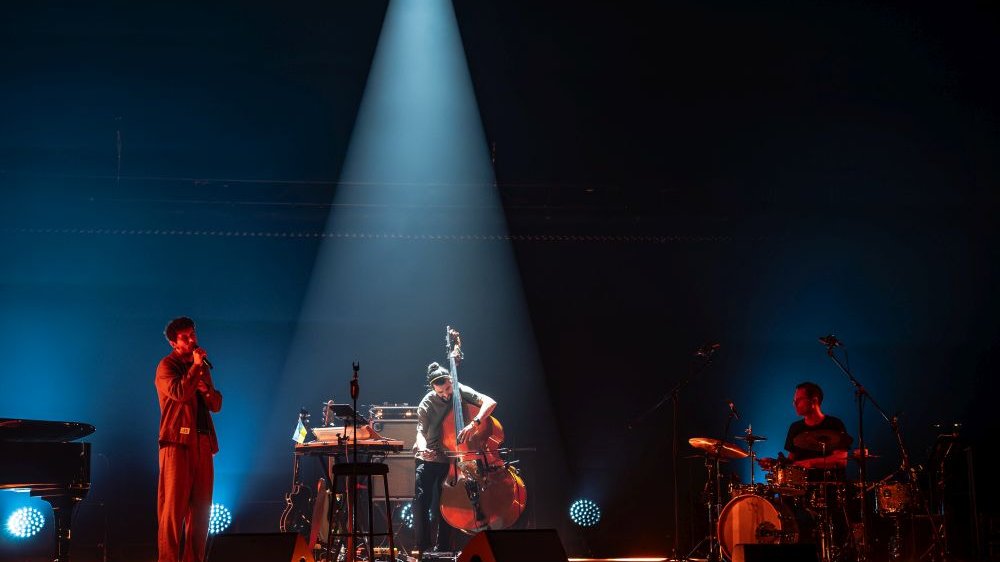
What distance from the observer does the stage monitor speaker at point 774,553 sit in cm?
484

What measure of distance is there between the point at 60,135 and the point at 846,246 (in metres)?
8.71

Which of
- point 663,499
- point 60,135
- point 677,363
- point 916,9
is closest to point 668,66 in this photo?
point 916,9

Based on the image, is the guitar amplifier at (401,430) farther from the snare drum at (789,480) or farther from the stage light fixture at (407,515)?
the snare drum at (789,480)

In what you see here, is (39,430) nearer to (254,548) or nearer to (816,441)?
(254,548)

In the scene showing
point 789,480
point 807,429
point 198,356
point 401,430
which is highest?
point 198,356

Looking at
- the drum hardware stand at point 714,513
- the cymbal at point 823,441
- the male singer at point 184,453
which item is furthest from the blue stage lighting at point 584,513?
the male singer at point 184,453

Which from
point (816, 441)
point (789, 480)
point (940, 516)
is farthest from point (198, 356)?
point (940, 516)

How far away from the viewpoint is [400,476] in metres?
9.55

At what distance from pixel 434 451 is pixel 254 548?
336 cm

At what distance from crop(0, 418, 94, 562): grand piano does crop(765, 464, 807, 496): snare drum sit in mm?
5183

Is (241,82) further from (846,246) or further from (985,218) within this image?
(985,218)

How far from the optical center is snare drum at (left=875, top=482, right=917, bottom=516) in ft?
25.4

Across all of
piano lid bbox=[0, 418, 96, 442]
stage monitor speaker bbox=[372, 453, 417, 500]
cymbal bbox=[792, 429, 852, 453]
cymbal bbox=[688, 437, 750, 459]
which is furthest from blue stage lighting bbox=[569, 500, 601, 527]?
piano lid bbox=[0, 418, 96, 442]

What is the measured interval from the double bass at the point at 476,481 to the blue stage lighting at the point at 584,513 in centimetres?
209
